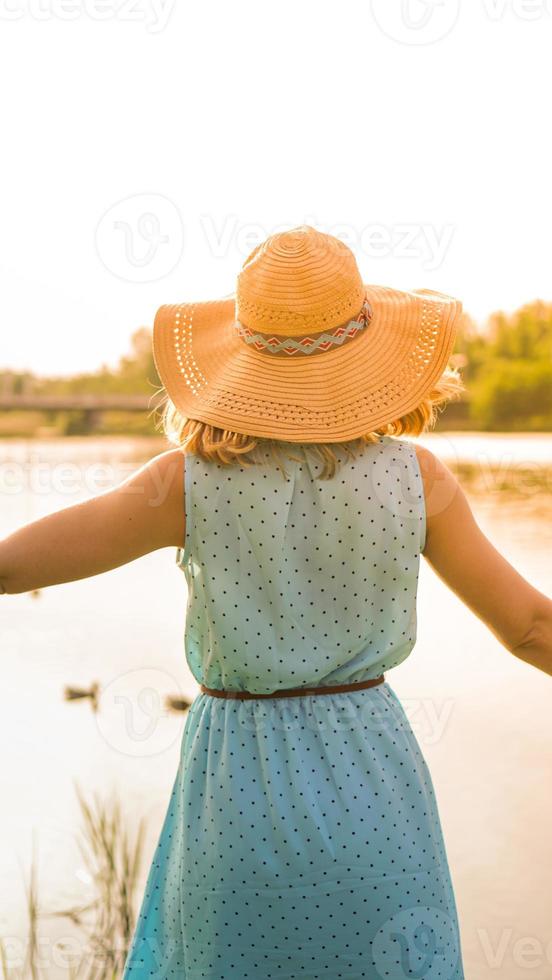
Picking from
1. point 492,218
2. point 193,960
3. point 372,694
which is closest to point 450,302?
point 372,694

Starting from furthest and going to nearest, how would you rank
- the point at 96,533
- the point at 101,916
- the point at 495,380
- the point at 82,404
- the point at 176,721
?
1. the point at 82,404
2. the point at 495,380
3. the point at 176,721
4. the point at 101,916
5. the point at 96,533

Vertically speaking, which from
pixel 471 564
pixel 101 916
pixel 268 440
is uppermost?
pixel 268 440

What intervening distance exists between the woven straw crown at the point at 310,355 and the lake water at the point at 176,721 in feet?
4.69

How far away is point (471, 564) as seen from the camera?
1.00 metres

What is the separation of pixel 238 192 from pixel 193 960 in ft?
8.30

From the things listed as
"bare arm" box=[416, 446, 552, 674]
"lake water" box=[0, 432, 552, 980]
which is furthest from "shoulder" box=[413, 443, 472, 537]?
"lake water" box=[0, 432, 552, 980]

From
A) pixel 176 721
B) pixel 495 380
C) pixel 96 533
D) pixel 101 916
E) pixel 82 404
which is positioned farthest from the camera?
pixel 82 404

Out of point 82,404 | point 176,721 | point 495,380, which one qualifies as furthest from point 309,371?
point 82,404

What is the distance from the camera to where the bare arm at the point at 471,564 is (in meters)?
1.00

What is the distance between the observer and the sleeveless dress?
98 cm

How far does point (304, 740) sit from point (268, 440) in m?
0.29

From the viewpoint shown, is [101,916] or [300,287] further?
[101,916]

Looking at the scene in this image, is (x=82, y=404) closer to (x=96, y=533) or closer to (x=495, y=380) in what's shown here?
(x=495, y=380)

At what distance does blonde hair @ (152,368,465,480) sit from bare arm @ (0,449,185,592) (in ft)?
0.13
